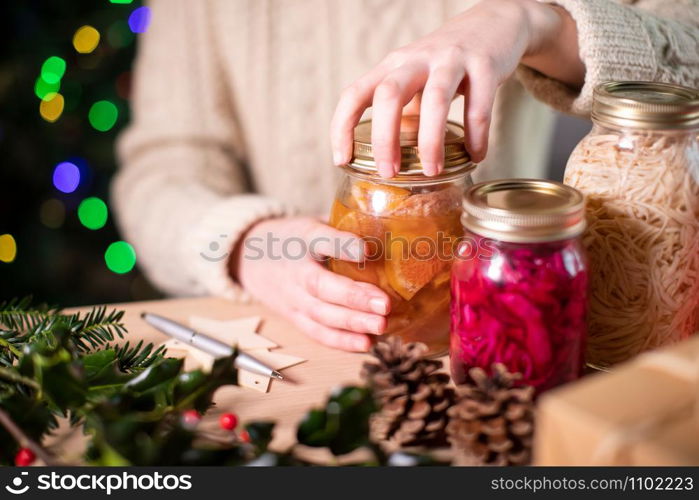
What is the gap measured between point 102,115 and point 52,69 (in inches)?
5.8

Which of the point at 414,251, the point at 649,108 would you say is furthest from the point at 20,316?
the point at 649,108

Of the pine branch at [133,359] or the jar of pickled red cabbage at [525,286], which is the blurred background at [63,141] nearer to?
the pine branch at [133,359]

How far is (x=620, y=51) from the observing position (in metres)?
Answer: 0.73

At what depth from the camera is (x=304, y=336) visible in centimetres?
76

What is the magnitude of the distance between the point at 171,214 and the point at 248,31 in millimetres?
356

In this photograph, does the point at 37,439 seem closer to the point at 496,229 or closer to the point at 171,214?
the point at 496,229

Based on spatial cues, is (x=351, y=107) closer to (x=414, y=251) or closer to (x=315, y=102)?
(x=414, y=251)

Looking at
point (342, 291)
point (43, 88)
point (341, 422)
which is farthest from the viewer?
point (43, 88)

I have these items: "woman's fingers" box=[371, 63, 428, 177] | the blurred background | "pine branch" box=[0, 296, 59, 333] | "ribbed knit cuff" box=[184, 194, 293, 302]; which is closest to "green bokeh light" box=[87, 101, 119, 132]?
the blurred background

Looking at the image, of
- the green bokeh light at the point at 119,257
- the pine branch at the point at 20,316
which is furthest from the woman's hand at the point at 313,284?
the green bokeh light at the point at 119,257

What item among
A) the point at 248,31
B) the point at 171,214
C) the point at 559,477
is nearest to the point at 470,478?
the point at 559,477

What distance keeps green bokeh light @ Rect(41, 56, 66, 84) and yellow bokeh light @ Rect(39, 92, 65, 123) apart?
33 mm

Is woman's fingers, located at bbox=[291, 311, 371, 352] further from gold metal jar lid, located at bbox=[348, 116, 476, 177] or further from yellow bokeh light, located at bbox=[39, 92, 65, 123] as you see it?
yellow bokeh light, located at bbox=[39, 92, 65, 123]

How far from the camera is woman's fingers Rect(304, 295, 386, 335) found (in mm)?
679
